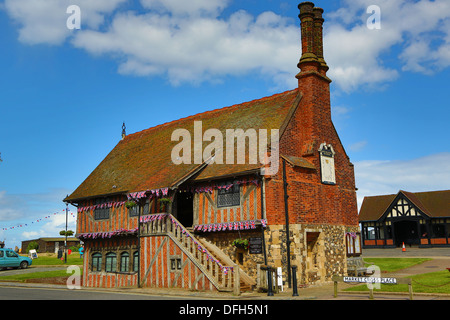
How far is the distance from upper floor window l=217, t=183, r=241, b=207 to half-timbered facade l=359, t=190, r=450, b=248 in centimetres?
3538

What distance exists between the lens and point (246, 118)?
23250 millimetres

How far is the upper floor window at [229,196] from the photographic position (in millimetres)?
19875

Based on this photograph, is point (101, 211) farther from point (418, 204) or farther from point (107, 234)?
point (418, 204)

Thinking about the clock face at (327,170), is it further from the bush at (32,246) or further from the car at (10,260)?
the bush at (32,246)

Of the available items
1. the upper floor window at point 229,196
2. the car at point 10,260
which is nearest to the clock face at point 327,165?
the upper floor window at point 229,196

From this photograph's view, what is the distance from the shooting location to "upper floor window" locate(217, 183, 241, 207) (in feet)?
65.2

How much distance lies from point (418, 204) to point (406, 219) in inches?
84.2

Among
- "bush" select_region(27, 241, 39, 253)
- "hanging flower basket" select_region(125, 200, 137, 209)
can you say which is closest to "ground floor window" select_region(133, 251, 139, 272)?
"hanging flower basket" select_region(125, 200, 137, 209)

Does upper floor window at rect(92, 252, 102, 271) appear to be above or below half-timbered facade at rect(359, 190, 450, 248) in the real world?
below

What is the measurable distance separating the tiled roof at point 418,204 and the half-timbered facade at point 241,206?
2819 cm

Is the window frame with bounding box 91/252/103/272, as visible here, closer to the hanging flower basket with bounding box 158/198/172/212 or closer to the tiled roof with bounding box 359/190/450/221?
the hanging flower basket with bounding box 158/198/172/212
